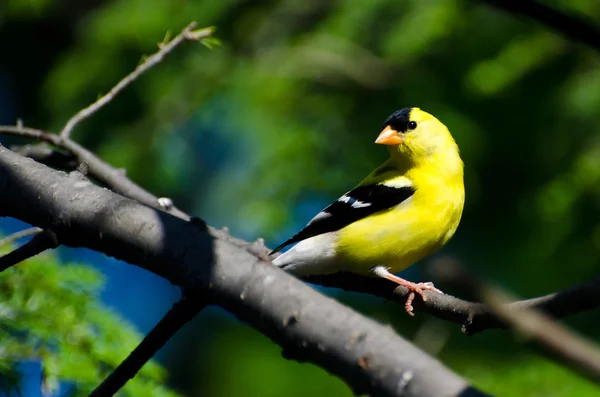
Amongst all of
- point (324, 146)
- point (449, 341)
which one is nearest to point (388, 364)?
point (324, 146)

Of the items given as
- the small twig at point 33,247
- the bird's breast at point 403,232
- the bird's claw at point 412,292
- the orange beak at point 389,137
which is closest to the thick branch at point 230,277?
the small twig at point 33,247

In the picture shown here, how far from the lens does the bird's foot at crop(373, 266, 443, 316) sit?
306cm

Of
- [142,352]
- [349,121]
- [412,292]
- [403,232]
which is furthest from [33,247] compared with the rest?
[349,121]

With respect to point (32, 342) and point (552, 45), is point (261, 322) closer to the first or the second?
point (32, 342)

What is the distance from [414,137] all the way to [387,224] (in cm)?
75

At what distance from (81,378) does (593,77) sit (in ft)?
10.1

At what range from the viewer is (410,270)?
6062 millimetres

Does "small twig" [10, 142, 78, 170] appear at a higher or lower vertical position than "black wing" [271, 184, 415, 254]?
higher

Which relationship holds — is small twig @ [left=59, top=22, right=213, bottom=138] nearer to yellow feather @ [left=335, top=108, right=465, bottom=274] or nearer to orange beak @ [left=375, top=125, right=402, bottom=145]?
yellow feather @ [left=335, top=108, right=465, bottom=274]

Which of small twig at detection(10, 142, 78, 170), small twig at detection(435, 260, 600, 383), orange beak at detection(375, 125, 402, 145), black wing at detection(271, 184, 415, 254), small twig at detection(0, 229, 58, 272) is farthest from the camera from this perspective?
orange beak at detection(375, 125, 402, 145)

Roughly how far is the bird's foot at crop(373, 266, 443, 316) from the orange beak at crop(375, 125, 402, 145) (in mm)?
818

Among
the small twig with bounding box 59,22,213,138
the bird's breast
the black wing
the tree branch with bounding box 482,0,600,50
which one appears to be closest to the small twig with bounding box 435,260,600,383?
the tree branch with bounding box 482,0,600,50

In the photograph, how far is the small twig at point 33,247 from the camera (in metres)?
1.94

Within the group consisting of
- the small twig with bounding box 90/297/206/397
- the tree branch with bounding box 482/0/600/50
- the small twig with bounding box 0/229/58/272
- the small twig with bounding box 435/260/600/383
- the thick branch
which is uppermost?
the tree branch with bounding box 482/0/600/50
